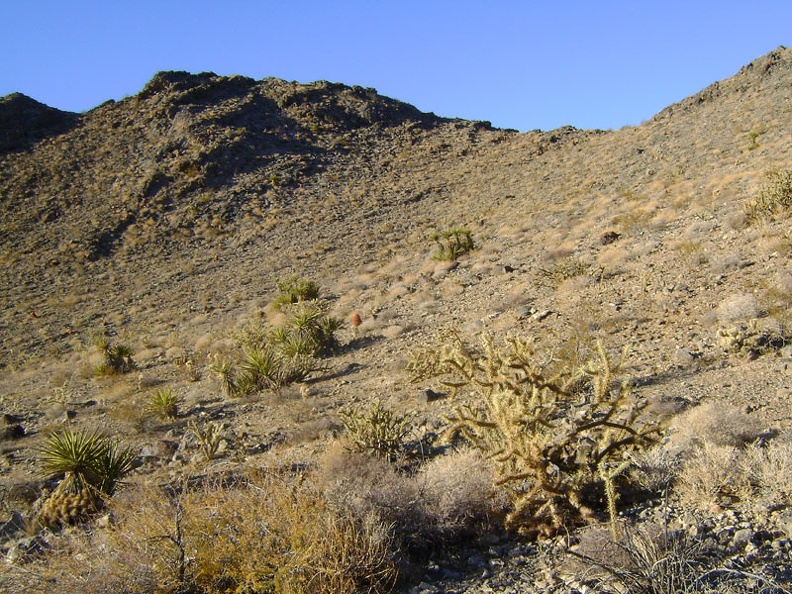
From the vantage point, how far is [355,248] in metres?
26.6

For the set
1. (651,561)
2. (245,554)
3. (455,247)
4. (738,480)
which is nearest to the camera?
(651,561)

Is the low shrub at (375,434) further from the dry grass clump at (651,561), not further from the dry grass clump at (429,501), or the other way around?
the dry grass clump at (651,561)

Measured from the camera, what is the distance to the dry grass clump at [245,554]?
381cm

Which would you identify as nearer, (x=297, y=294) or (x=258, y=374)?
(x=258, y=374)

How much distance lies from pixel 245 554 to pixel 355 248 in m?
22.9

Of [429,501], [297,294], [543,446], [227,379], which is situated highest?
[297,294]

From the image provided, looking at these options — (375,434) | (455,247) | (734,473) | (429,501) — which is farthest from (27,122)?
(734,473)

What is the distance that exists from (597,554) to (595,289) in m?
8.36

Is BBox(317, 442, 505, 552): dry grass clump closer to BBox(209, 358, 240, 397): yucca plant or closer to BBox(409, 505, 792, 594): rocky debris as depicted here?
BBox(409, 505, 792, 594): rocky debris

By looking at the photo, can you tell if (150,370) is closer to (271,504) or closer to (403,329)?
(403,329)

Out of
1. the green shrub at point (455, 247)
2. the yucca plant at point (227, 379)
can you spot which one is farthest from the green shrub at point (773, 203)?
the yucca plant at point (227, 379)

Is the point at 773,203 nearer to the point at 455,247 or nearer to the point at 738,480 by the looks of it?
the point at 455,247

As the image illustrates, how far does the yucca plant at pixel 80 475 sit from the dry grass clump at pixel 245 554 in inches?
90.7

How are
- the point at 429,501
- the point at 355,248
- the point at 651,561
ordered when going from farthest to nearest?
the point at 355,248 → the point at 429,501 → the point at 651,561
